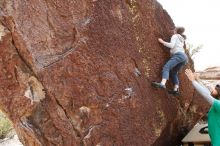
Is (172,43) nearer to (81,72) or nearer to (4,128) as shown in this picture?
(81,72)

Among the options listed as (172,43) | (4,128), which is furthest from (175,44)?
(4,128)

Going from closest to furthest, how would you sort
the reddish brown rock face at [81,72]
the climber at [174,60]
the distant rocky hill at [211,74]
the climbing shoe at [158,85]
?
the reddish brown rock face at [81,72] → the climbing shoe at [158,85] → the climber at [174,60] → the distant rocky hill at [211,74]

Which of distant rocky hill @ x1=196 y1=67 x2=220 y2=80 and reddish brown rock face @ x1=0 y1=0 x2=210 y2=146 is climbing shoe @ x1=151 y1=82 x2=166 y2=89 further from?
distant rocky hill @ x1=196 y1=67 x2=220 y2=80

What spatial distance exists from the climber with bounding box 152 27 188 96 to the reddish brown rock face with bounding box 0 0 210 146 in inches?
8.1

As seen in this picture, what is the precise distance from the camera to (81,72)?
5746 mm

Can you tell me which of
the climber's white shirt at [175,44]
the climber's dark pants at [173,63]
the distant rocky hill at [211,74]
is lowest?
the distant rocky hill at [211,74]

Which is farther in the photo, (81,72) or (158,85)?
(158,85)

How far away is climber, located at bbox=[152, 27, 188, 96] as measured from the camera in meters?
6.79

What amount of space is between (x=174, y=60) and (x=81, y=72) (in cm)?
200

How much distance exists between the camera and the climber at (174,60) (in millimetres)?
6793

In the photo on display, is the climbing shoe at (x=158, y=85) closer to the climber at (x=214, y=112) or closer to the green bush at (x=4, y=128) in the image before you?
the climber at (x=214, y=112)

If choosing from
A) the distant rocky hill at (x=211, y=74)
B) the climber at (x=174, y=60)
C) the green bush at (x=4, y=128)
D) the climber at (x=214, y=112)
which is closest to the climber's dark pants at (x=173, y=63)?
the climber at (x=174, y=60)

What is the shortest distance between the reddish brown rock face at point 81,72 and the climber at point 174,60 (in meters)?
0.20

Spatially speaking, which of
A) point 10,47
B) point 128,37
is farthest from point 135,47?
point 10,47
